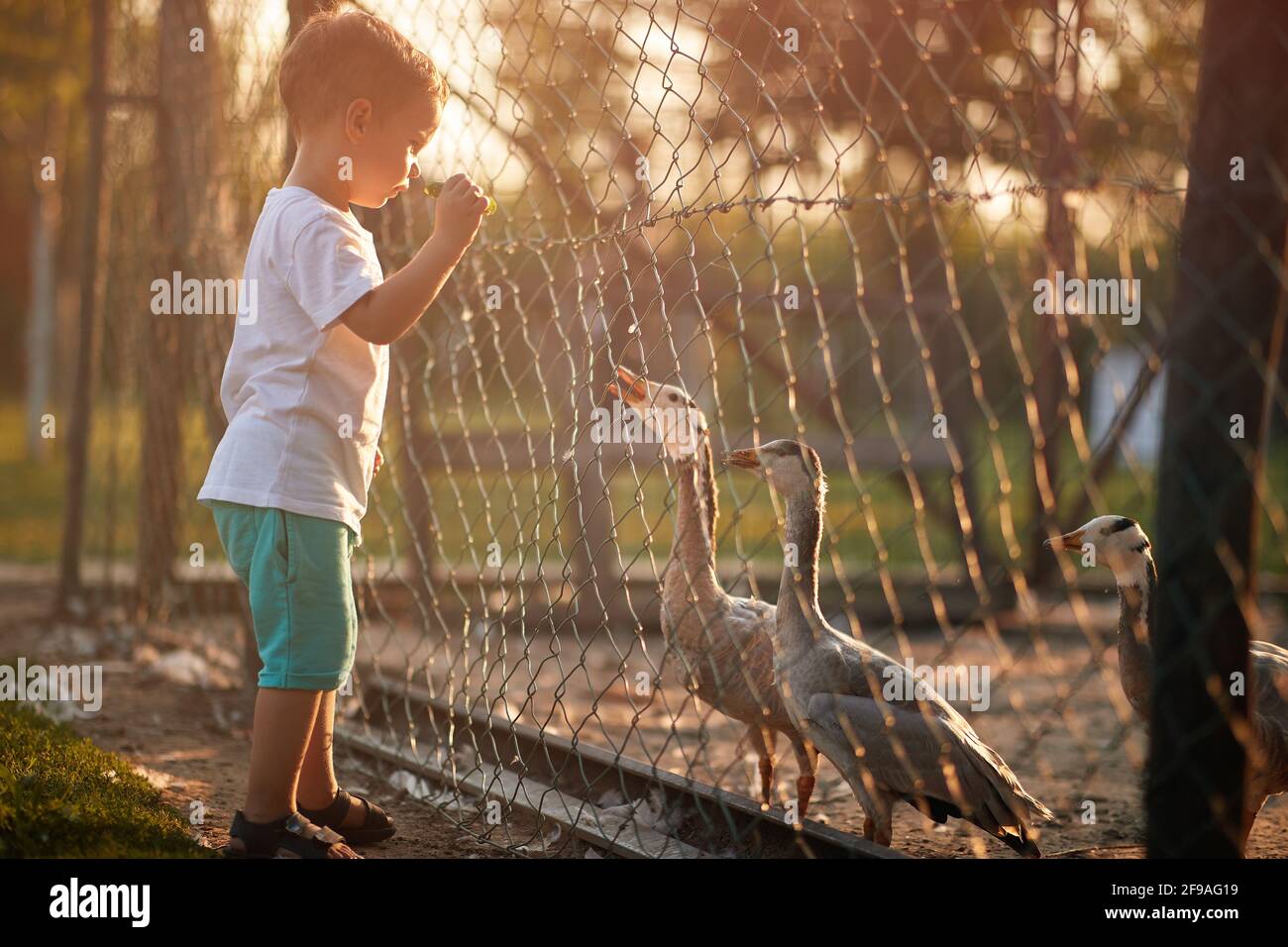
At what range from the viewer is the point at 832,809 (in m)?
4.10

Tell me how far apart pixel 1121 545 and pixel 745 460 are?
3.78 ft

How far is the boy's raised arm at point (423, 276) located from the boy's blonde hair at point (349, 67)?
1.12 feet

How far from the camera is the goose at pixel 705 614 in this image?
377 centimetres

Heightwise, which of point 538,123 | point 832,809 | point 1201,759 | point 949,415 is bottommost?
point 832,809

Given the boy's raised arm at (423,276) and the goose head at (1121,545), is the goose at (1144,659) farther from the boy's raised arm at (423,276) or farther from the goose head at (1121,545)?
the boy's raised arm at (423,276)

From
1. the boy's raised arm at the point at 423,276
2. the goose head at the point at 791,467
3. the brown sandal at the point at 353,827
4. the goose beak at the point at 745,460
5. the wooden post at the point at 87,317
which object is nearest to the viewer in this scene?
the boy's raised arm at the point at 423,276

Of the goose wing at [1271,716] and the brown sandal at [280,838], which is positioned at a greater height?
the goose wing at [1271,716]

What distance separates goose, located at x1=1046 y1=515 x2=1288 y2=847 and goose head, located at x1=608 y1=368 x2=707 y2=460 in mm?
1145

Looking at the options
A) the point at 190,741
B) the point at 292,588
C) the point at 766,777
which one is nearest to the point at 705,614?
the point at 766,777

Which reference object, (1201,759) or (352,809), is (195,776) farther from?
(1201,759)

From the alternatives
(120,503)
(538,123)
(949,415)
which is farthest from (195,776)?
(120,503)

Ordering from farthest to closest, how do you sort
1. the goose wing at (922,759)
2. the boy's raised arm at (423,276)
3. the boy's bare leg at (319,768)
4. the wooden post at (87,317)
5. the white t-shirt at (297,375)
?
the wooden post at (87,317)
the boy's bare leg at (319,768)
the goose wing at (922,759)
the white t-shirt at (297,375)
the boy's raised arm at (423,276)

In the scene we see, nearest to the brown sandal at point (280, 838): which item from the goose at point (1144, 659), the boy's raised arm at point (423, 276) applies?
the boy's raised arm at point (423, 276)
